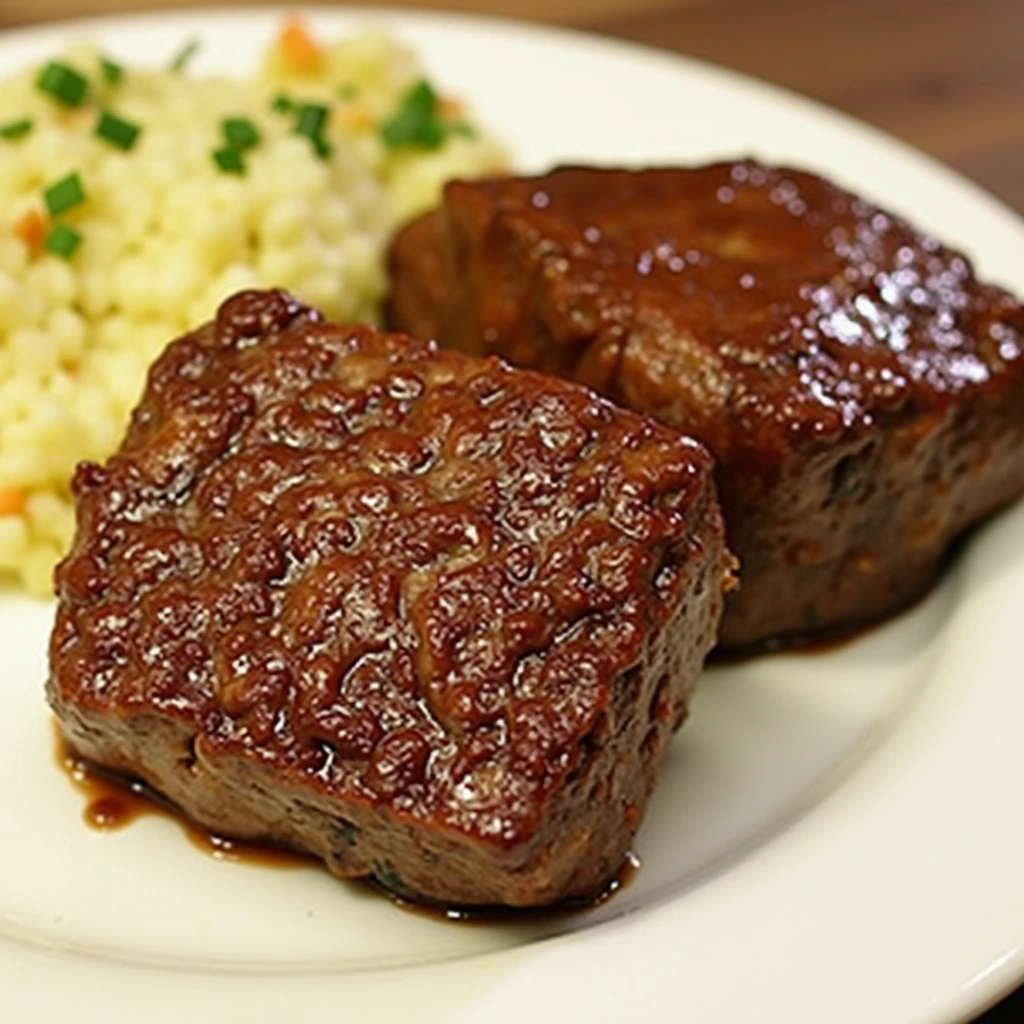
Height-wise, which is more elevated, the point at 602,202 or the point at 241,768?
the point at 602,202

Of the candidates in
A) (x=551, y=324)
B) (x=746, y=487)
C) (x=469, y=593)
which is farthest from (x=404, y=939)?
(x=551, y=324)

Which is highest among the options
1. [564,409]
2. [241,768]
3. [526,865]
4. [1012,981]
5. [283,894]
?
[564,409]

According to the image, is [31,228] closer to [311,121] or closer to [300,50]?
[311,121]

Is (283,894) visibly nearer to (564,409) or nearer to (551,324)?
(564,409)

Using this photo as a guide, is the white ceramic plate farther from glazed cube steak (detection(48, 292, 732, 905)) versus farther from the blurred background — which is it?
the blurred background

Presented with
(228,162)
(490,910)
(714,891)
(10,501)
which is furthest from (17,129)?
(714,891)

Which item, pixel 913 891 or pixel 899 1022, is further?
pixel 913 891
